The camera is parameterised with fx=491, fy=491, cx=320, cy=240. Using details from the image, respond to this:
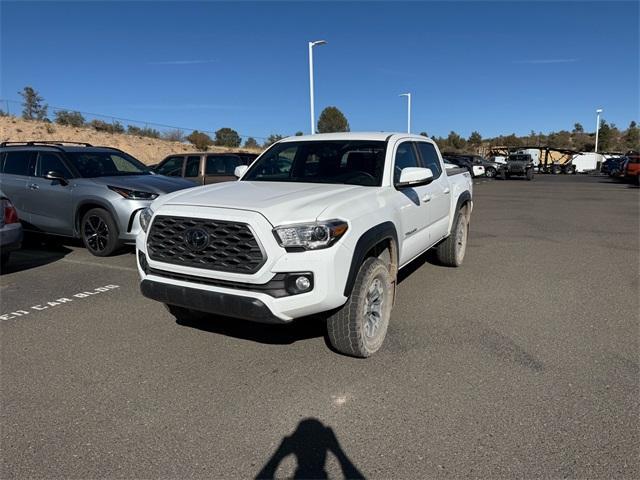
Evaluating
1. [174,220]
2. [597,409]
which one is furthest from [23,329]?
[597,409]

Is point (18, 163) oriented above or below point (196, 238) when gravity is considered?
above

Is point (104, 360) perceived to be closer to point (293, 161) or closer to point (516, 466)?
point (293, 161)

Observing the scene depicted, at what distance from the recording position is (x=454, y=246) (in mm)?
6668

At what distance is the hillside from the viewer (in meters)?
36.9

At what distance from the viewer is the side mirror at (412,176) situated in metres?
4.34

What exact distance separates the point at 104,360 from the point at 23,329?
49.8 inches

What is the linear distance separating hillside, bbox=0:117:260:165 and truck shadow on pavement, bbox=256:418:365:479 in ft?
128

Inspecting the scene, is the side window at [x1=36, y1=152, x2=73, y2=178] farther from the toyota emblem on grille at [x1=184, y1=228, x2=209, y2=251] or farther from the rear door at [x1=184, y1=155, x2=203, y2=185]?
the toyota emblem on grille at [x1=184, y1=228, x2=209, y2=251]

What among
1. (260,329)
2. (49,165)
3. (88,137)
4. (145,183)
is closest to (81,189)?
(145,183)

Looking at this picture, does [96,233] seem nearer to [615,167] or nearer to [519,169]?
[519,169]

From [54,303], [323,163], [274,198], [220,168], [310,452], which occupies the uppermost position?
[323,163]

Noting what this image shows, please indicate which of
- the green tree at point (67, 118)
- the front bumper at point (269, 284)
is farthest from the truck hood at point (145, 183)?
the green tree at point (67, 118)

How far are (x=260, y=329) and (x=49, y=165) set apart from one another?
566 cm

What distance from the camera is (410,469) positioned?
2578 mm
